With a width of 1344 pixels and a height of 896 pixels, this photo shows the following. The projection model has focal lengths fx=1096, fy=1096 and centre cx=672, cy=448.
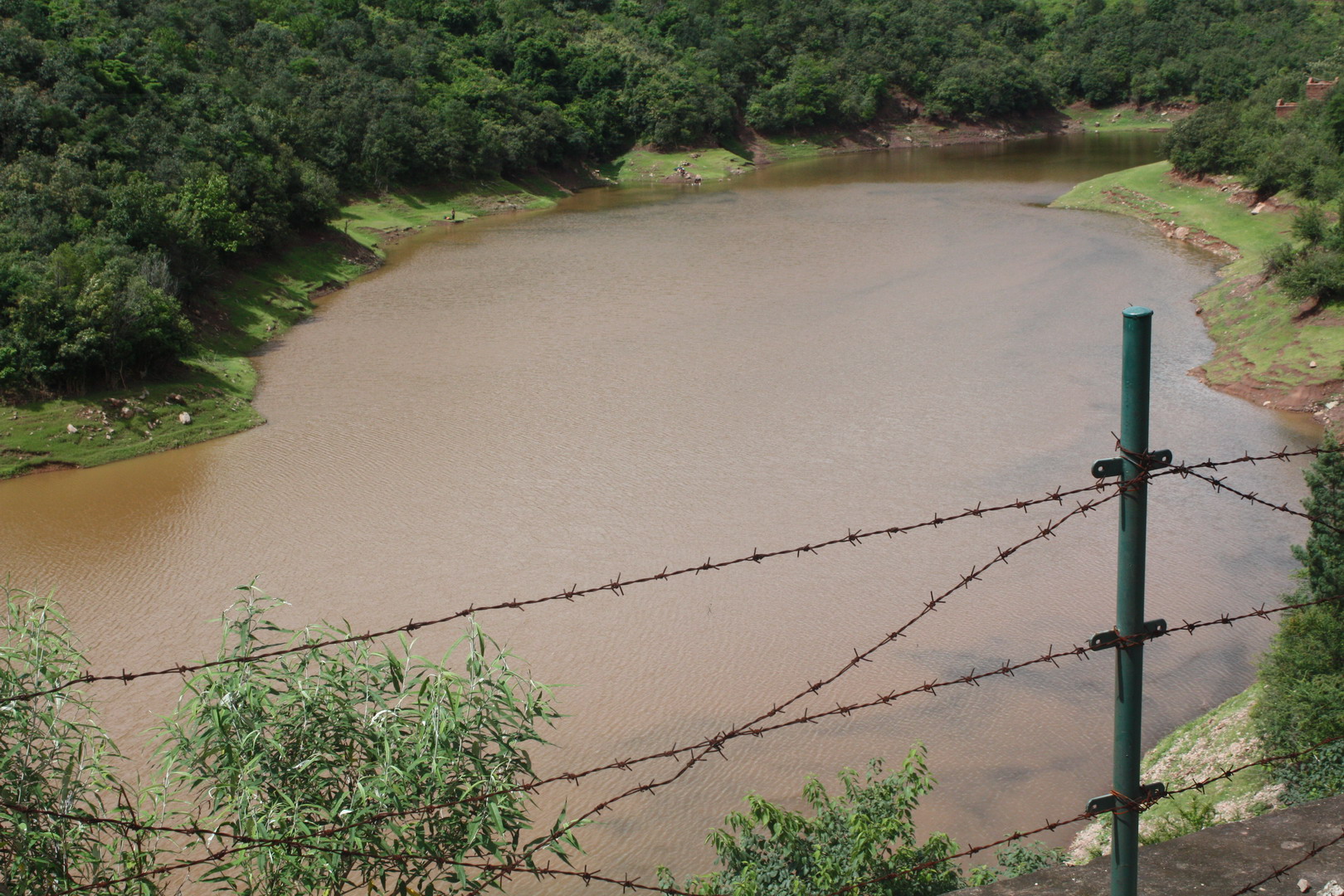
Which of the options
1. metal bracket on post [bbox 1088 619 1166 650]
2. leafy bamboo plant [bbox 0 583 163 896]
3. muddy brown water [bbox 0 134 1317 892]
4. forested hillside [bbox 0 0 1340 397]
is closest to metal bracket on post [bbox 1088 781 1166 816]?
metal bracket on post [bbox 1088 619 1166 650]

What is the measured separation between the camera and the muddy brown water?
36.7ft

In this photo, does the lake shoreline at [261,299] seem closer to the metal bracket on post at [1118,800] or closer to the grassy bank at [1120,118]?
the metal bracket on post at [1118,800]

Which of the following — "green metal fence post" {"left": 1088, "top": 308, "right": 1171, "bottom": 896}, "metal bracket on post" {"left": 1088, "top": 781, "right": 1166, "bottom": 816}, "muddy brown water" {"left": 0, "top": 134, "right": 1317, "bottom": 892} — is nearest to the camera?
"green metal fence post" {"left": 1088, "top": 308, "right": 1171, "bottom": 896}

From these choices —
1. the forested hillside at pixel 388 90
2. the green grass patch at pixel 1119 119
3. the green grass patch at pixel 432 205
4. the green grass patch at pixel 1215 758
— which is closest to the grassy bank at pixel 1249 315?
the green grass patch at pixel 1215 758

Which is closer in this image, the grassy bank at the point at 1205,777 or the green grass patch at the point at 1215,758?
the grassy bank at the point at 1205,777

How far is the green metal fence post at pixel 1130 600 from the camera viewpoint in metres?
3.30

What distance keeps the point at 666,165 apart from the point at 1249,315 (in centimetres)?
3890

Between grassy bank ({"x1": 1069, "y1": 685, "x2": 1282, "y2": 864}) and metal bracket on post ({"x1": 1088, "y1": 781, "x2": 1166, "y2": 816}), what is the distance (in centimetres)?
415

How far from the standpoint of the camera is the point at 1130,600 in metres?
3.46

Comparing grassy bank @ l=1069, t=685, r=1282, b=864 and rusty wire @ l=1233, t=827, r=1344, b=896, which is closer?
rusty wire @ l=1233, t=827, r=1344, b=896

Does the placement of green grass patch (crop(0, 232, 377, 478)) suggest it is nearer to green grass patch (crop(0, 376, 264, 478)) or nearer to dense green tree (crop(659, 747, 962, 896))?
green grass patch (crop(0, 376, 264, 478))

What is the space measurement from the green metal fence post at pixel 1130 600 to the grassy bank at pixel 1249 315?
61.6 feet

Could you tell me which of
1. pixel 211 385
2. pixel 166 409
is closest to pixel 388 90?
pixel 211 385

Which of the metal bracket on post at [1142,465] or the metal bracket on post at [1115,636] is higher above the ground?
the metal bracket on post at [1142,465]
